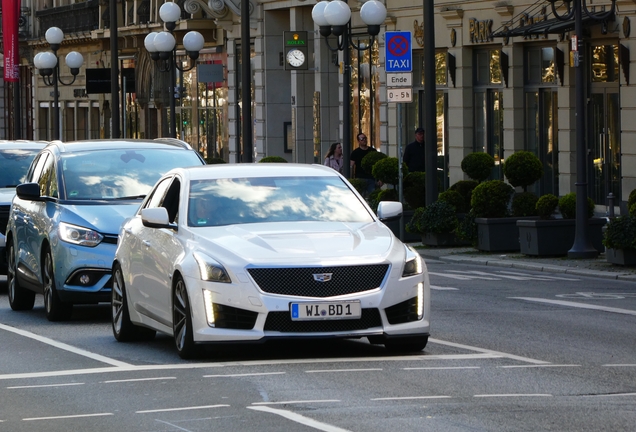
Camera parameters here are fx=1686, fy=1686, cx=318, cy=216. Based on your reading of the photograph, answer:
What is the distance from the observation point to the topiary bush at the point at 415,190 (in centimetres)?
2920

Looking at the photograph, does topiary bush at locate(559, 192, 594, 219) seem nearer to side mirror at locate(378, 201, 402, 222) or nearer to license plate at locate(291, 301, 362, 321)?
side mirror at locate(378, 201, 402, 222)

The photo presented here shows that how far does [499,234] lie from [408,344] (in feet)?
43.8

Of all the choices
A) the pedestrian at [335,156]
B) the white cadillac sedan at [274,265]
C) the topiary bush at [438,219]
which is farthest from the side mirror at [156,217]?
the pedestrian at [335,156]

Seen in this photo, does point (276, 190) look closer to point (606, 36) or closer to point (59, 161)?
point (59, 161)

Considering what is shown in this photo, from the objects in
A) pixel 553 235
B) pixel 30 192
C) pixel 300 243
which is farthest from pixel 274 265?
pixel 553 235

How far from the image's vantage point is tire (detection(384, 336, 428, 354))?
12.2 meters

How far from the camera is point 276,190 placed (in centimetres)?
1312

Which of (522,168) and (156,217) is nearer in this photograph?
(156,217)

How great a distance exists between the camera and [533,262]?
2344 centimetres

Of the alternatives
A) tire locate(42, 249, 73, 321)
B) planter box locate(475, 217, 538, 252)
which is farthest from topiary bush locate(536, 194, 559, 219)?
tire locate(42, 249, 73, 321)

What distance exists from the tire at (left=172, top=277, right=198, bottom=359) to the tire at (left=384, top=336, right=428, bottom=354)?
1432 millimetres

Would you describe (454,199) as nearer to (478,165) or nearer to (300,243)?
(478,165)

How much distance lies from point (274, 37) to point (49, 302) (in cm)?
3310

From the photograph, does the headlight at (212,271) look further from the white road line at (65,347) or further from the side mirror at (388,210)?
the side mirror at (388,210)
